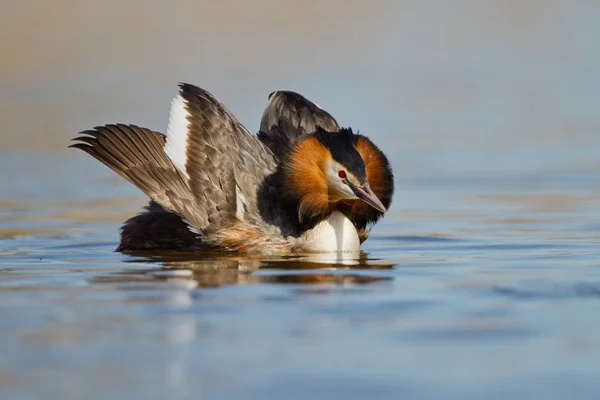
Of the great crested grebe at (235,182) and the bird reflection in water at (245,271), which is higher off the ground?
the great crested grebe at (235,182)

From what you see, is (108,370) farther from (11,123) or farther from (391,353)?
(11,123)

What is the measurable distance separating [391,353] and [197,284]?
89.8 inches

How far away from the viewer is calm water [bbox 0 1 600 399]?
569 centimetres

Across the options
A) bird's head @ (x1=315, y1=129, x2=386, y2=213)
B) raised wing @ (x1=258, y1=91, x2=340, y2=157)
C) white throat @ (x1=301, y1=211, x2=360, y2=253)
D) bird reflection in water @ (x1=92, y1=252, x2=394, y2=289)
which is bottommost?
bird reflection in water @ (x1=92, y1=252, x2=394, y2=289)

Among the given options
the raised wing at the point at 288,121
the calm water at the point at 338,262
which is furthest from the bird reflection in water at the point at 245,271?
the raised wing at the point at 288,121

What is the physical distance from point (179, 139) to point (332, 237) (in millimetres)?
1375

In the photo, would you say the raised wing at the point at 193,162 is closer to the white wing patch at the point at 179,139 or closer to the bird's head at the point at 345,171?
the white wing patch at the point at 179,139

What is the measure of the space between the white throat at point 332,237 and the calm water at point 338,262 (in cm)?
19

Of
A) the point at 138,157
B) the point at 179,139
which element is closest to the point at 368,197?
the point at 179,139

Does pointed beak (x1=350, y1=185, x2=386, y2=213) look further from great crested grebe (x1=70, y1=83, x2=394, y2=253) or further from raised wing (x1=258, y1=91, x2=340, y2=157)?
raised wing (x1=258, y1=91, x2=340, y2=157)

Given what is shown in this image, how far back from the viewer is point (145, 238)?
1027cm

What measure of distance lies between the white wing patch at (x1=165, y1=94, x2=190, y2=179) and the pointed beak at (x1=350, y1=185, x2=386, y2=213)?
1297 millimetres

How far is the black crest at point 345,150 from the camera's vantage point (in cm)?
955

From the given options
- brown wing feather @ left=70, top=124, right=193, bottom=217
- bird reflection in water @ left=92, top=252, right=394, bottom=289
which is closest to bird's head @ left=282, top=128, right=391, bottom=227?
bird reflection in water @ left=92, top=252, right=394, bottom=289
